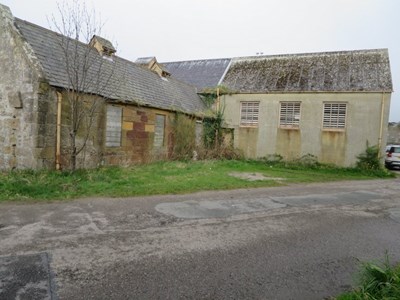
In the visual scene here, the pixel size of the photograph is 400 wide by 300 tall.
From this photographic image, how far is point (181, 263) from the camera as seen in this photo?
162 inches

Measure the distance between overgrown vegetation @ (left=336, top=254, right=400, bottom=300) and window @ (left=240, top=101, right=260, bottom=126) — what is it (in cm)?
1710

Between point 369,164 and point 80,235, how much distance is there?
16.9 m

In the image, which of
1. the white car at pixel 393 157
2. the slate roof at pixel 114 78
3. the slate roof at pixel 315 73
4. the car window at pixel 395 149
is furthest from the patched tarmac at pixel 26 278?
the car window at pixel 395 149

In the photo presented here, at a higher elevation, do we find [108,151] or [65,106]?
[65,106]

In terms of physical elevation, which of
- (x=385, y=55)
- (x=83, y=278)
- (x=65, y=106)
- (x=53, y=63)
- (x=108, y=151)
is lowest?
(x=83, y=278)

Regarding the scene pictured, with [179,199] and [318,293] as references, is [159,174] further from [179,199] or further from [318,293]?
[318,293]

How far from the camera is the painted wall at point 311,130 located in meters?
17.2

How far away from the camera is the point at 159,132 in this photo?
15625 mm

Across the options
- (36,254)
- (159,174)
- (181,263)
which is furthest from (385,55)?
(36,254)

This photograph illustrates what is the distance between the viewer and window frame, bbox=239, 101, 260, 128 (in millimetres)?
20000

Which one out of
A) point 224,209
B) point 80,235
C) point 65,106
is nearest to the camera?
point 80,235

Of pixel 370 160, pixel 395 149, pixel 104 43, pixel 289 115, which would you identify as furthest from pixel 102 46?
pixel 395 149

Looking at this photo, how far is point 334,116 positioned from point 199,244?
16.1 m

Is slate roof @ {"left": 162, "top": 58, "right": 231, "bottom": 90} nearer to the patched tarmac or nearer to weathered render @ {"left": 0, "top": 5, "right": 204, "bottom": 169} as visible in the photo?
weathered render @ {"left": 0, "top": 5, "right": 204, "bottom": 169}
